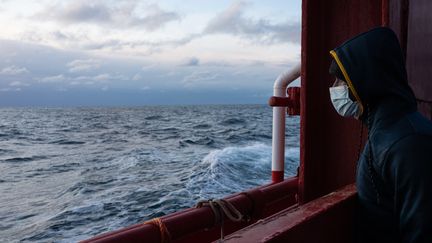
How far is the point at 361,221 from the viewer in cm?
222

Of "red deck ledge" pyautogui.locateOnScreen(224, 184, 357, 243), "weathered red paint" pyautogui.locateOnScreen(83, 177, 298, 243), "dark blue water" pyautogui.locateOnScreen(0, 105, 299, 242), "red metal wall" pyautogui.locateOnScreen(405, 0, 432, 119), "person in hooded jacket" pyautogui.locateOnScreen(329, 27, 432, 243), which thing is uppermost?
"red metal wall" pyautogui.locateOnScreen(405, 0, 432, 119)

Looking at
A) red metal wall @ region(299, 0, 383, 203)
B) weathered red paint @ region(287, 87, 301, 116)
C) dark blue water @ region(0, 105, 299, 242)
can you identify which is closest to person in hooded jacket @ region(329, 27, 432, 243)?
red metal wall @ region(299, 0, 383, 203)

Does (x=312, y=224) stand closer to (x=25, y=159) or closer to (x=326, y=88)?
(x=326, y=88)

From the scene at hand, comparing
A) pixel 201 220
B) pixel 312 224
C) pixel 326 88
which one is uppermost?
pixel 326 88

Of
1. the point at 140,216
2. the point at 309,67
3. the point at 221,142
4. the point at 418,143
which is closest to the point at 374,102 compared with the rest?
the point at 418,143

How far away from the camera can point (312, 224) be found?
6.39ft

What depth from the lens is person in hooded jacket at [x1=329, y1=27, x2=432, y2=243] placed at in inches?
65.2

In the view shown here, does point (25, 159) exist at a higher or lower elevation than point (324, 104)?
lower

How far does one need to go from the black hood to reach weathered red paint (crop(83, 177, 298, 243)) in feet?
4.19

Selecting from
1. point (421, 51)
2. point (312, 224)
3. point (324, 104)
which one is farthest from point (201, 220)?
point (421, 51)

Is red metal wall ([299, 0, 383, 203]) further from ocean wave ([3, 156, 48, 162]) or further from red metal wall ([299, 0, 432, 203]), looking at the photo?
ocean wave ([3, 156, 48, 162])

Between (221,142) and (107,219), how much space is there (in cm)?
1310

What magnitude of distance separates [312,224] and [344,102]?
62 centimetres

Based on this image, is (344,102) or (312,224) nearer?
(312,224)
